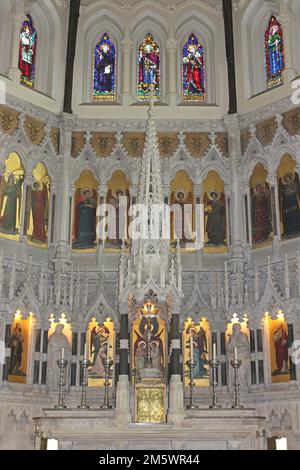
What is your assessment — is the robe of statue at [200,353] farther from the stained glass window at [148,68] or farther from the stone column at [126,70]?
the stained glass window at [148,68]

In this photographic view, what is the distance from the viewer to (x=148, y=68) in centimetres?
2180

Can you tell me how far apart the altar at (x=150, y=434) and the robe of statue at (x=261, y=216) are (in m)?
6.60

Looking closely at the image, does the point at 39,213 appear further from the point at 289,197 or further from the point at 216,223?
the point at 289,197

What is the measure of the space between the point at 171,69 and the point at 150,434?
12.3 m

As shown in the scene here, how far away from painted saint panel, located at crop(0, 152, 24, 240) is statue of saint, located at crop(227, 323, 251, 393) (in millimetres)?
6726

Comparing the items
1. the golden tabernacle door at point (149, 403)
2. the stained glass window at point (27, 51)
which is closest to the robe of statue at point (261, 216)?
the golden tabernacle door at point (149, 403)

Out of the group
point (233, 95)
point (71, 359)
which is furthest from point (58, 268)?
point (233, 95)

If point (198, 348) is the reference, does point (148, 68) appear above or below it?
above

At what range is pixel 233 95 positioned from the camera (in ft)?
67.7

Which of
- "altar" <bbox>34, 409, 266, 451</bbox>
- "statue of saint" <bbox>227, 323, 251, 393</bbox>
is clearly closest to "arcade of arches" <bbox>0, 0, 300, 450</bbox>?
"statue of saint" <bbox>227, 323, 251, 393</bbox>

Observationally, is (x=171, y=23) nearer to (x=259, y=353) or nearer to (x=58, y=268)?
(x=58, y=268)

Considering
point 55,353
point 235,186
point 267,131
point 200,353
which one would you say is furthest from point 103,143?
point 200,353

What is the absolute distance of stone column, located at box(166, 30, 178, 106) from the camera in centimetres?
2098

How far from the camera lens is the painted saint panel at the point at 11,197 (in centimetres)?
1847
